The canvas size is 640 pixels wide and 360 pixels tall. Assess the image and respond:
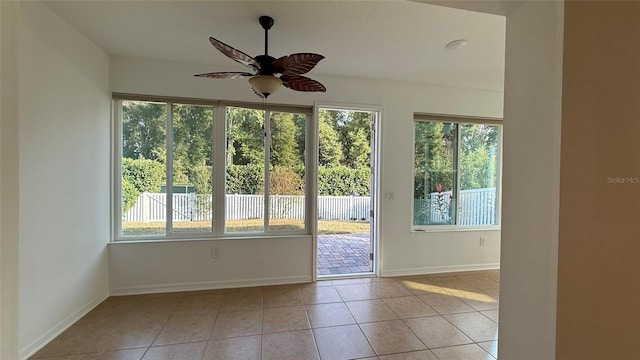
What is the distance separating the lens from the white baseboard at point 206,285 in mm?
3042

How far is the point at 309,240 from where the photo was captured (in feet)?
11.4

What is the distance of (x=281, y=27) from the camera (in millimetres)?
2342

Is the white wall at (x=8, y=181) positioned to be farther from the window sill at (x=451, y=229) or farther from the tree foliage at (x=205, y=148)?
the window sill at (x=451, y=229)

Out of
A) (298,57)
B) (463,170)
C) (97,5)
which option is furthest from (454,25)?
(97,5)

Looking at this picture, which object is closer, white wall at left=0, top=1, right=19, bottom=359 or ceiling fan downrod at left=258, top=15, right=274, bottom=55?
white wall at left=0, top=1, right=19, bottom=359

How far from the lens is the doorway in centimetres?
380

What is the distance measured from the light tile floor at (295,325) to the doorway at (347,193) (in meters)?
0.84

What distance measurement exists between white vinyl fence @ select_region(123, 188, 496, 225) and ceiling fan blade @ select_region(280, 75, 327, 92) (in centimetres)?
162

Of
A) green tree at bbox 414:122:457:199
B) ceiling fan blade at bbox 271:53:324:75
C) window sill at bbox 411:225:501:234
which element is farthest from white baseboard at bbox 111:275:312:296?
ceiling fan blade at bbox 271:53:324:75

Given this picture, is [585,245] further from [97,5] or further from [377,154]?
[97,5]

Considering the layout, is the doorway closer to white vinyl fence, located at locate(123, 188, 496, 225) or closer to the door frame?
the door frame

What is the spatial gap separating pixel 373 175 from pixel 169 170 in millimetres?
2543

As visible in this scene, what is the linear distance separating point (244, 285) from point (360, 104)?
106 inches

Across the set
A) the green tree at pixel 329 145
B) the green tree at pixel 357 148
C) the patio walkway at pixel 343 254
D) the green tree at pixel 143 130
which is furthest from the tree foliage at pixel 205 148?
the green tree at pixel 357 148
